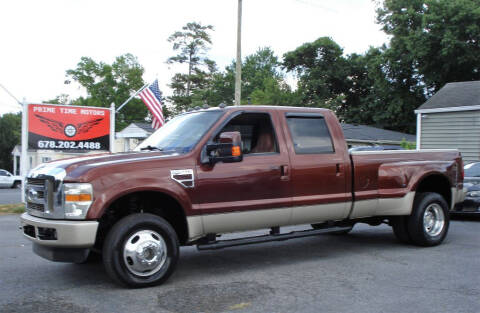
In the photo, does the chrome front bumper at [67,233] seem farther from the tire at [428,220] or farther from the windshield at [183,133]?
the tire at [428,220]

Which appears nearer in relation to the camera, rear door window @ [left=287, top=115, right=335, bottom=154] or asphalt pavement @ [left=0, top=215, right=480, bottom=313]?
asphalt pavement @ [left=0, top=215, right=480, bottom=313]

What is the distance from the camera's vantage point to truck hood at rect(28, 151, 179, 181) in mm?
4582

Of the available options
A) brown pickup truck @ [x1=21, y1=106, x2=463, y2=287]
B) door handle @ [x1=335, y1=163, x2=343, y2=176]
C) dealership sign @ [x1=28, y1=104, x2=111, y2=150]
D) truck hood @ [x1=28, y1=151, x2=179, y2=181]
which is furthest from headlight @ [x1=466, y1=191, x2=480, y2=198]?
dealership sign @ [x1=28, y1=104, x2=111, y2=150]

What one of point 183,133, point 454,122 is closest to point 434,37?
point 454,122

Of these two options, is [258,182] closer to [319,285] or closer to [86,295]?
[319,285]

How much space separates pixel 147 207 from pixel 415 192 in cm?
399

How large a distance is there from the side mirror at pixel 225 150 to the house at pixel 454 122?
630 inches

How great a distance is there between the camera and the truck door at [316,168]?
581cm

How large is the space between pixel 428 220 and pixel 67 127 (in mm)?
10029

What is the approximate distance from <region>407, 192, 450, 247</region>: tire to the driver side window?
2567mm

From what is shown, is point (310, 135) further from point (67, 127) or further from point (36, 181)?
point (67, 127)

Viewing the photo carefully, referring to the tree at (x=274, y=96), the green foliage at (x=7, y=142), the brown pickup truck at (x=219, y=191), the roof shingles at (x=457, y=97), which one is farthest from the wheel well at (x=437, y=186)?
the green foliage at (x=7, y=142)

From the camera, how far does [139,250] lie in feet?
15.3

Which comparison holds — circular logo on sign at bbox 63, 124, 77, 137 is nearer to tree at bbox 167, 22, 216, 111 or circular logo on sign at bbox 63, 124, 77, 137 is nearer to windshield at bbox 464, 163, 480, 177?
windshield at bbox 464, 163, 480, 177
